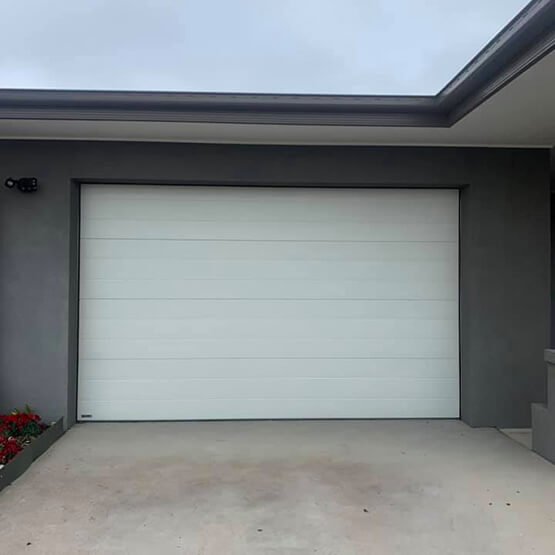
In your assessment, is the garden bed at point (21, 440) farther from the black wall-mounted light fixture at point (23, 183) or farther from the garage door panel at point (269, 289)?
the black wall-mounted light fixture at point (23, 183)

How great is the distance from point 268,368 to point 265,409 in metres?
0.43

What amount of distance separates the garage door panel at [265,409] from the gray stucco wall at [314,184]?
1.01 feet

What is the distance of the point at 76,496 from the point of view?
3.50 metres

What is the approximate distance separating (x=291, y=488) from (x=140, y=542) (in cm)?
113

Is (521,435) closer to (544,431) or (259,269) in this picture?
(544,431)

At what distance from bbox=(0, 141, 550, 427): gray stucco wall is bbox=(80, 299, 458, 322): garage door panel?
28 centimetres

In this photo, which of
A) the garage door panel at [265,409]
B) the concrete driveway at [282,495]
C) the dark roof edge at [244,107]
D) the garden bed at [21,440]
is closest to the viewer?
the concrete driveway at [282,495]

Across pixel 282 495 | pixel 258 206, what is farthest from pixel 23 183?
pixel 282 495

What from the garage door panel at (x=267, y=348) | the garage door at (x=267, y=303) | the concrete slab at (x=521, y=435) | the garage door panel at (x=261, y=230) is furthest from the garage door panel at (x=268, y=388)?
the garage door panel at (x=261, y=230)

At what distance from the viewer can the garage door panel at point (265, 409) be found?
5434 millimetres

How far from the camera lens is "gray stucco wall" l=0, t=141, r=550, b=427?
5.20 metres

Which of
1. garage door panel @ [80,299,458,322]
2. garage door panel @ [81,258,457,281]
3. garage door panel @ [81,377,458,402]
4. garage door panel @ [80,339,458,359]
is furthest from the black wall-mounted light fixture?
garage door panel @ [81,377,458,402]

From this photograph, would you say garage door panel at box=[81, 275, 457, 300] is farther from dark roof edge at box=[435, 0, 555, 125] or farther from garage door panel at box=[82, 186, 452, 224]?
dark roof edge at box=[435, 0, 555, 125]

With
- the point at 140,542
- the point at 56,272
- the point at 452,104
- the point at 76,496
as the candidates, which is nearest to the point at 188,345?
the point at 56,272
